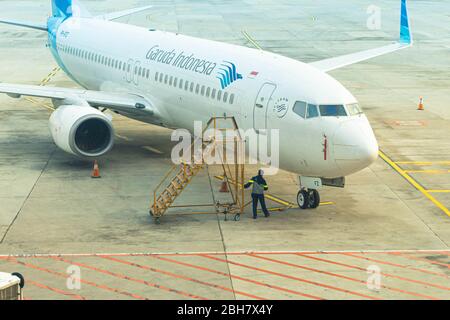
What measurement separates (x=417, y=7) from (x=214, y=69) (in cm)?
8087

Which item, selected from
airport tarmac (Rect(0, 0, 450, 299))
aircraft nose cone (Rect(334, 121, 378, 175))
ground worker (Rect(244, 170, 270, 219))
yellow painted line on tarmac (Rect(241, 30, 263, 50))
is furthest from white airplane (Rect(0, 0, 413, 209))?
yellow painted line on tarmac (Rect(241, 30, 263, 50))

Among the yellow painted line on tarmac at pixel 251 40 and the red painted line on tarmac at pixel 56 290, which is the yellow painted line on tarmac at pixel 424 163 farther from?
the yellow painted line on tarmac at pixel 251 40

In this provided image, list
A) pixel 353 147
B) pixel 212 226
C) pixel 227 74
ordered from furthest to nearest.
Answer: pixel 227 74, pixel 212 226, pixel 353 147

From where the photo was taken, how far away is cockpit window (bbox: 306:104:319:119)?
3041 centimetres

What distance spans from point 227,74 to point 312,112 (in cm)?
530

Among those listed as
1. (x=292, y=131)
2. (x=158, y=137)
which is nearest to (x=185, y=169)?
(x=292, y=131)

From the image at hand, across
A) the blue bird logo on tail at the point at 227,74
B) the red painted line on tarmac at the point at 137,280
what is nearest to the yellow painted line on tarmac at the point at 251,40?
the blue bird logo on tail at the point at 227,74

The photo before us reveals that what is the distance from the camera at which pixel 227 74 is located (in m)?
34.7

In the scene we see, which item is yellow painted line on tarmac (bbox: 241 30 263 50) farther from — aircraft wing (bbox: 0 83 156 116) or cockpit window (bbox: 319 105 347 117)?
cockpit window (bbox: 319 105 347 117)

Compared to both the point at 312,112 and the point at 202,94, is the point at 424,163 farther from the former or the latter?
the point at 312,112

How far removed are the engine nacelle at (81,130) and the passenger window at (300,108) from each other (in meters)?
9.26

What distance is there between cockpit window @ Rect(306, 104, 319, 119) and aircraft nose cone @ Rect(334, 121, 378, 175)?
Answer: 103 centimetres

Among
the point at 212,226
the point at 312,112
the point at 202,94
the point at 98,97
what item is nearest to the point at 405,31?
the point at 202,94

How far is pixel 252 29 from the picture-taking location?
9075 cm
